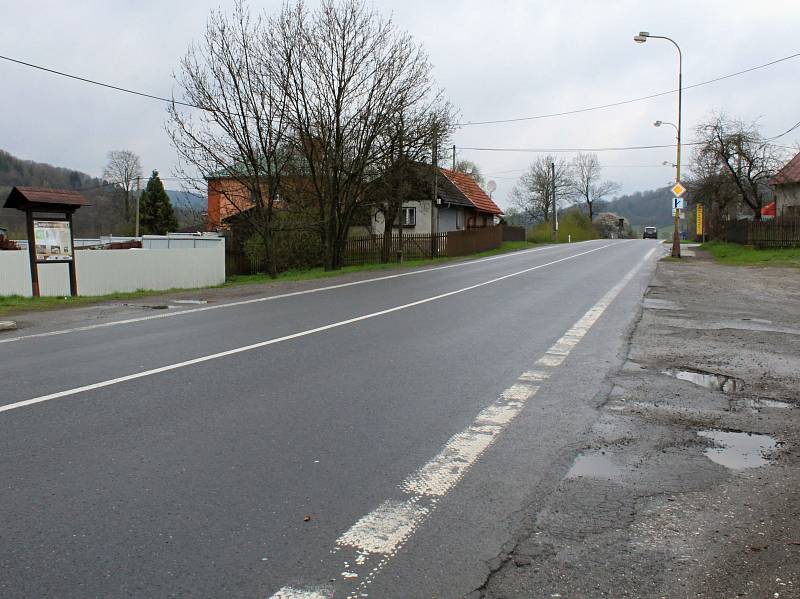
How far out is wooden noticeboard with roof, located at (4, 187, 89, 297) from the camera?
15.7m

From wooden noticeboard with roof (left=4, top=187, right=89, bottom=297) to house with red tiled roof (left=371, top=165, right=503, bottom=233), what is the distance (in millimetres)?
25734

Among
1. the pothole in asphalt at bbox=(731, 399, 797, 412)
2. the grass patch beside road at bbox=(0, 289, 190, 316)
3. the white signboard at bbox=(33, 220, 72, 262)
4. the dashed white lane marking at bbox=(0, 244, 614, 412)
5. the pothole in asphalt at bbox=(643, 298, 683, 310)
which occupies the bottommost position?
the pothole in asphalt at bbox=(731, 399, 797, 412)

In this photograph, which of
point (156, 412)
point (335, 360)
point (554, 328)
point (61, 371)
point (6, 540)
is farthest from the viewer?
point (554, 328)

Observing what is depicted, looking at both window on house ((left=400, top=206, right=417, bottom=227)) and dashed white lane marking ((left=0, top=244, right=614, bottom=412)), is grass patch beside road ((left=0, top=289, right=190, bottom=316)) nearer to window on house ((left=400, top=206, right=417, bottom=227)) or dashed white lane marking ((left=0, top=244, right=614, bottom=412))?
dashed white lane marking ((left=0, top=244, right=614, bottom=412))

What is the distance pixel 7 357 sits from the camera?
26.2 feet

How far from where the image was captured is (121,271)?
71.4ft

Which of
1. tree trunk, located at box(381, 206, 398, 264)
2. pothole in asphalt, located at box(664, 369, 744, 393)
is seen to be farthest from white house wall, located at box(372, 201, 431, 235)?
pothole in asphalt, located at box(664, 369, 744, 393)

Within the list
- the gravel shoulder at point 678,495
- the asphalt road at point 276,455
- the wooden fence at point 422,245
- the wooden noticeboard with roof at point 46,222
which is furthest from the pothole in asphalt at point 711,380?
the wooden fence at point 422,245

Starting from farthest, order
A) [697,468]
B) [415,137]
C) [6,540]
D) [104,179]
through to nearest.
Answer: [104,179], [415,137], [697,468], [6,540]

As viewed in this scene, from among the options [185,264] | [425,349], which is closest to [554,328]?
[425,349]

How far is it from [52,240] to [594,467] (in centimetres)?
1582

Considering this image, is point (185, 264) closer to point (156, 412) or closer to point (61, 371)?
point (61, 371)

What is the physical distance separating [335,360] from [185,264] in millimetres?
17901

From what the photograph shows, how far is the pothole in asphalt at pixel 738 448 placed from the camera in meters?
4.54
